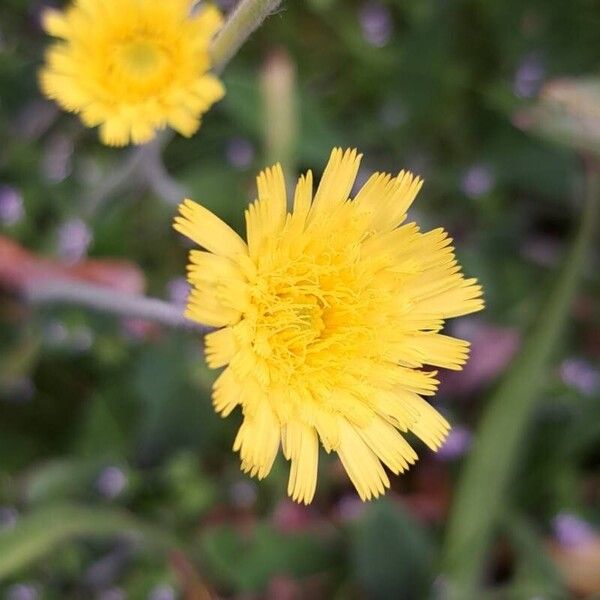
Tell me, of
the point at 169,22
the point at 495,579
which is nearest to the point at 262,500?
the point at 495,579

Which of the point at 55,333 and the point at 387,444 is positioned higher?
the point at 55,333

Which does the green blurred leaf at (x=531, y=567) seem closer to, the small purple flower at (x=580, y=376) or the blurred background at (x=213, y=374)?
the blurred background at (x=213, y=374)

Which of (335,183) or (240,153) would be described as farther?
(240,153)

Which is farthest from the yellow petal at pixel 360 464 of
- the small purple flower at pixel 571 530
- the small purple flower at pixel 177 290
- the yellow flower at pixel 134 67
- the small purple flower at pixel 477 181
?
the small purple flower at pixel 477 181

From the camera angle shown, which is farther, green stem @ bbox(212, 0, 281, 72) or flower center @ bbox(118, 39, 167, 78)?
flower center @ bbox(118, 39, 167, 78)

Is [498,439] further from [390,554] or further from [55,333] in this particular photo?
[55,333]

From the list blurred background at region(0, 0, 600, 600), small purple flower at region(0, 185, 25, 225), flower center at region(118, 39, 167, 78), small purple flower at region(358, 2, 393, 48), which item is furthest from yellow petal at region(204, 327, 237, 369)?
small purple flower at region(358, 2, 393, 48)

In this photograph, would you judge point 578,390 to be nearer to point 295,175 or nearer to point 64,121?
point 295,175

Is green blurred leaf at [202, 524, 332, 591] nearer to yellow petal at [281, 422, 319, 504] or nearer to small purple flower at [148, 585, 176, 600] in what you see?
small purple flower at [148, 585, 176, 600]

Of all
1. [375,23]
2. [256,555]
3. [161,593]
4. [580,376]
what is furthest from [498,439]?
[375,23]
